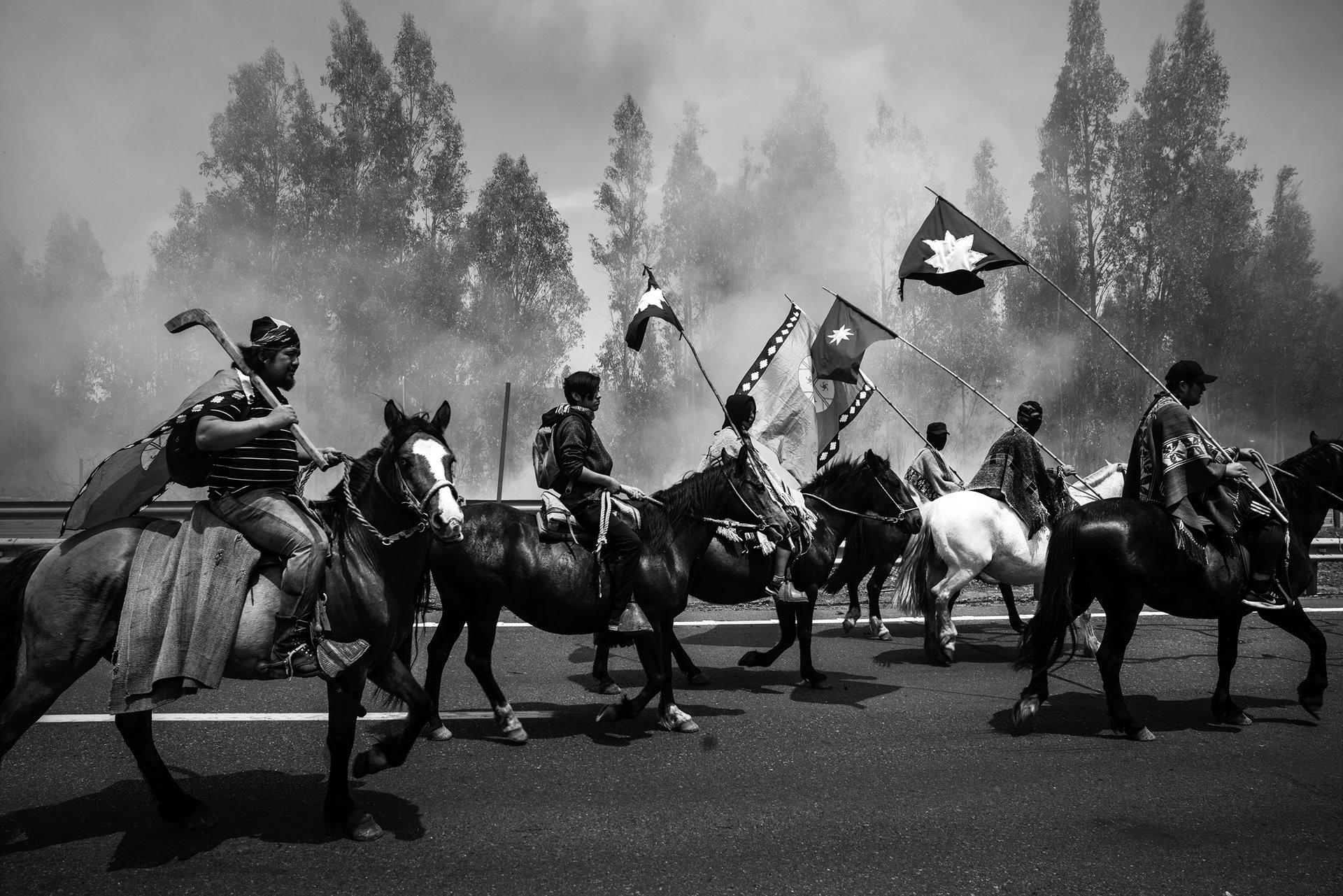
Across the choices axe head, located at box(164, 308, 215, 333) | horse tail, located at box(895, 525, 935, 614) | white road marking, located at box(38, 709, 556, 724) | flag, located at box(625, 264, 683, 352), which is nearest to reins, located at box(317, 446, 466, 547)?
→ axe head, located at box(164, 308, 215, 333)

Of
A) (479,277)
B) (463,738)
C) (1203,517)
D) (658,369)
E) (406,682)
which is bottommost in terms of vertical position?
(463,738)

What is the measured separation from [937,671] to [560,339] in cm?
2672

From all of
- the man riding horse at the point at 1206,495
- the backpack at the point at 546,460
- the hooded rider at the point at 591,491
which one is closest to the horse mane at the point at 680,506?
the hooded rider at the point at 591,491

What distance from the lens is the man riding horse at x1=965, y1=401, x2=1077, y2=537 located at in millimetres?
9117

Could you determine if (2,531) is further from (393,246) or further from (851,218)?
(851,218)

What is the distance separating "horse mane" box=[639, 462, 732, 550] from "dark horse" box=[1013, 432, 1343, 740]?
2450mm

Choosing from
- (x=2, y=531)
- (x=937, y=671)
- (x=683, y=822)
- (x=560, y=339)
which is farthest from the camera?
(x=560, y=339)

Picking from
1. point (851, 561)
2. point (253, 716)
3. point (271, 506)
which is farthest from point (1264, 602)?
point (253, 716)

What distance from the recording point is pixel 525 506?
20.8 m

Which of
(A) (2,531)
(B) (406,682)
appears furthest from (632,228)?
(B) (406,682)

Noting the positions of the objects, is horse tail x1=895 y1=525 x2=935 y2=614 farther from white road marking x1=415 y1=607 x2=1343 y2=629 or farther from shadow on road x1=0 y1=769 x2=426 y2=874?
shadow on road x1=0 y1=769 x2=426 y2=874

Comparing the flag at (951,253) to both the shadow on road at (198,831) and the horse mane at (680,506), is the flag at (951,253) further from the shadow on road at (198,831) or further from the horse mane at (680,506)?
the shadow on road at (198,831)

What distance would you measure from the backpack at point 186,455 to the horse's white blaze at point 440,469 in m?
0.95

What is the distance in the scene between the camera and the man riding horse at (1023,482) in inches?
359
